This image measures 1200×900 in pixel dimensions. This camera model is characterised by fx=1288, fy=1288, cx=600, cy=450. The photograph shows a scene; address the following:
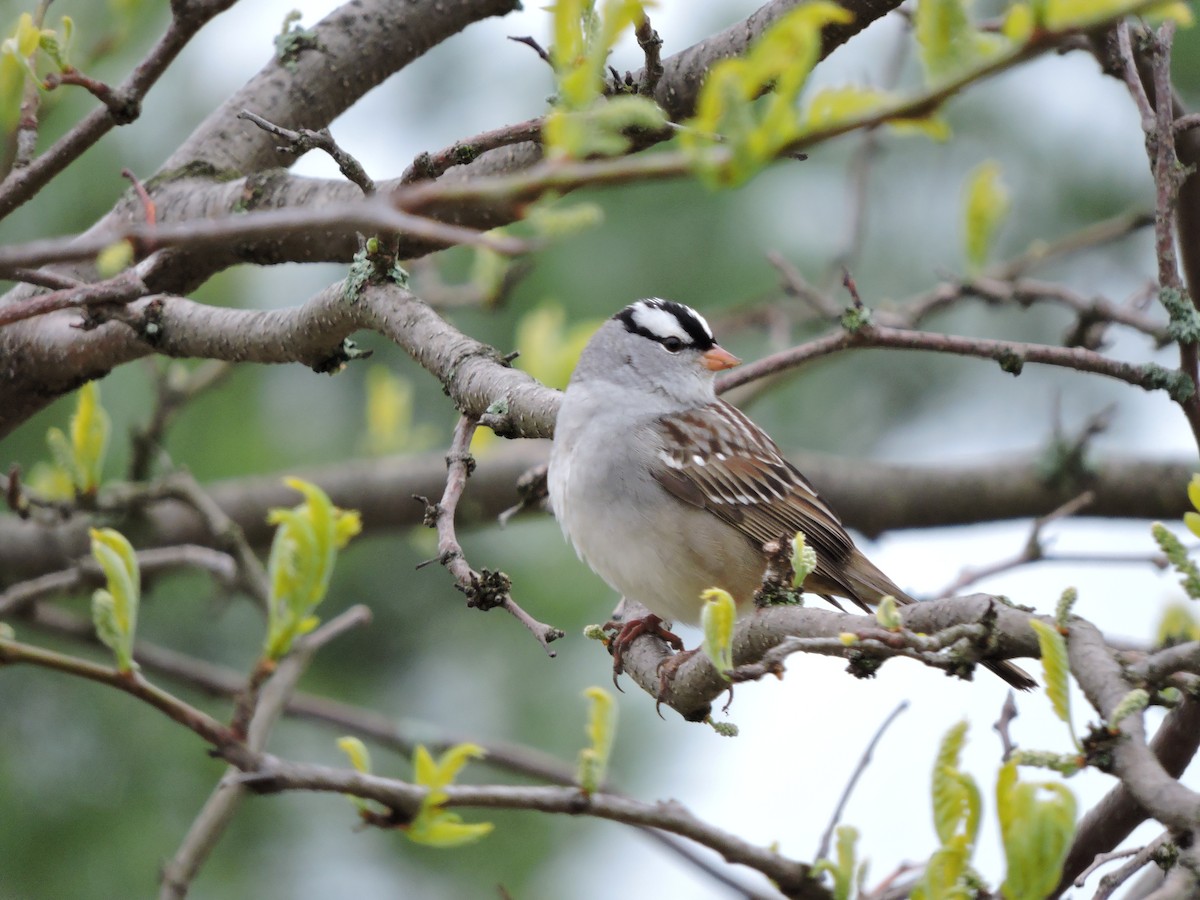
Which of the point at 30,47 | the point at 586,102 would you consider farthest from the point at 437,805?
the point at 30,47

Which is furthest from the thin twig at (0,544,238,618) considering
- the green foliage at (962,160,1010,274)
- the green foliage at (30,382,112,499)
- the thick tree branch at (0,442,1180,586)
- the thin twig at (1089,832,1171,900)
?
the thin twig at (1089,832,1171,900)

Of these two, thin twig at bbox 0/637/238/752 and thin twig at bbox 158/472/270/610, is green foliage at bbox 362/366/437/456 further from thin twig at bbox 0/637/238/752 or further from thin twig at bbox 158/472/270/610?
thin twig at bbox 0/637/238/752

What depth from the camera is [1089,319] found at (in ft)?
9.87

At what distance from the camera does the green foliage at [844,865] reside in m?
1.47

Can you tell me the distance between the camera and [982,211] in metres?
2.78

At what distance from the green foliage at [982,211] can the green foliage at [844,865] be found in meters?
1.67

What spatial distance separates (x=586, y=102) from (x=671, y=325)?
2.40 m

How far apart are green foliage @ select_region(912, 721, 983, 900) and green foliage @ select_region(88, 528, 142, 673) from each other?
33.2 inches

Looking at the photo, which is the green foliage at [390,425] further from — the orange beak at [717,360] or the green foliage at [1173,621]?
the green foliage at [1173,621]

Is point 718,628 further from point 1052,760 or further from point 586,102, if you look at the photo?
point 586,102

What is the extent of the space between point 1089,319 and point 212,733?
94.3 inches

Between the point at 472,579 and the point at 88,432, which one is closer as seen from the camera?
the point at 472,579

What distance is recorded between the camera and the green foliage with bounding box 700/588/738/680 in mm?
1480

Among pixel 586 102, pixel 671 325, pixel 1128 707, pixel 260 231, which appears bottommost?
pixel 1128 707
